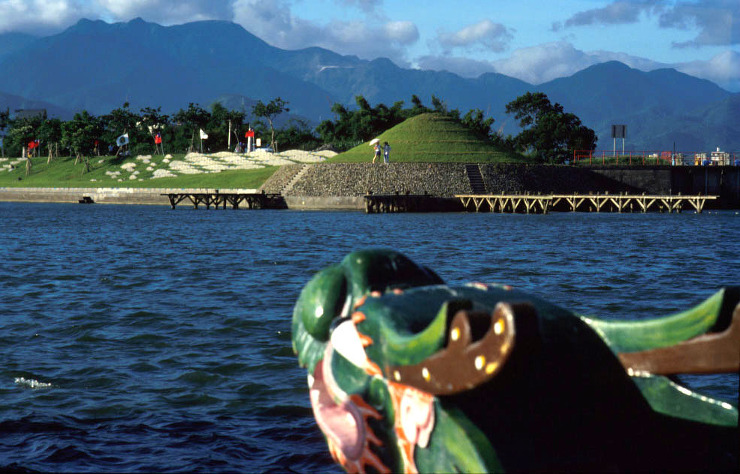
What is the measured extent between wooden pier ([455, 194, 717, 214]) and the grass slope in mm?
23782

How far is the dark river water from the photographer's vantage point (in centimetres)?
682

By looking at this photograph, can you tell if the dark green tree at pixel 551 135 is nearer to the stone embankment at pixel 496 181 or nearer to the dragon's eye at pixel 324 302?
the stone embankment at pixel 496 181

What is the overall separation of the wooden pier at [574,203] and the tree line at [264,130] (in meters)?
28.9

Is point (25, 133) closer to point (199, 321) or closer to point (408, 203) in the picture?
point (408, 203)

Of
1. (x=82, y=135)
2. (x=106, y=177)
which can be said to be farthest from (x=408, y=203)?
(x=82, y=135)

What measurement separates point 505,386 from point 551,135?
96245 millimetres

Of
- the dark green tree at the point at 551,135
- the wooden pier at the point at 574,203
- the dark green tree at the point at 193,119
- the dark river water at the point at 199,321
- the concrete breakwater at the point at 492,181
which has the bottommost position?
the dark river water at the point at 199,321

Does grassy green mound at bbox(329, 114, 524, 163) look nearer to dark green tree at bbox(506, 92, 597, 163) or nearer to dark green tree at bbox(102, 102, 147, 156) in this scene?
dark green tree at bbox(506, 92, 597, 163)

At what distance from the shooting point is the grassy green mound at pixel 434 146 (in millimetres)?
69750

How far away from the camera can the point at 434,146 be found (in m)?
73.3

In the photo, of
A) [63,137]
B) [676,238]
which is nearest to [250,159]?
[63,137]

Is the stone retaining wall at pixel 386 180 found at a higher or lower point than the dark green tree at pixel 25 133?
lower

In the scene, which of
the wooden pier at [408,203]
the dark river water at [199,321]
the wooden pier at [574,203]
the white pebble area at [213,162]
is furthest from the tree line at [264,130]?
the dark river water at [199,321]

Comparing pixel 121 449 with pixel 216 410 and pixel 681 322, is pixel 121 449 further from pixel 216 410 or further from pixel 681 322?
pixel 681 322
